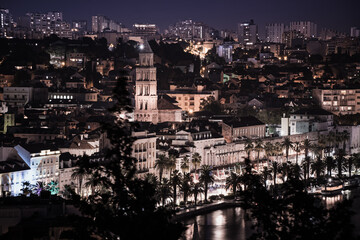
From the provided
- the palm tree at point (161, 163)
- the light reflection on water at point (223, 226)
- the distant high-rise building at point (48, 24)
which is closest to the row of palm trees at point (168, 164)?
the palm tree at point (161, 163)

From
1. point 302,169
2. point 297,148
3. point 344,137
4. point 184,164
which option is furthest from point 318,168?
point 344,137

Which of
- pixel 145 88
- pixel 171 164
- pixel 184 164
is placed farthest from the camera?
pixel 145 88

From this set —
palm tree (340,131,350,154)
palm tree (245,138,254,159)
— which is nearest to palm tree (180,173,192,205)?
palm tree (245,138,254,159)

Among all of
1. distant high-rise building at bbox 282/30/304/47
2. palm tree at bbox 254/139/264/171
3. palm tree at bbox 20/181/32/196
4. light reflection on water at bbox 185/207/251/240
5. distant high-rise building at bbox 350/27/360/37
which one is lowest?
light reflection on water at bbox 185/207/251/240

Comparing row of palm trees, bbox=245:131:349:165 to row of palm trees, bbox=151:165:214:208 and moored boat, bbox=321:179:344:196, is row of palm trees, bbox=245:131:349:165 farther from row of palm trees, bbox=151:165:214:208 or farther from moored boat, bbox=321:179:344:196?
row of palm trees, bbox=151:165:214:208

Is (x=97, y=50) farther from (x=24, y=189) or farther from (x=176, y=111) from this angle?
(x=24, y=189)

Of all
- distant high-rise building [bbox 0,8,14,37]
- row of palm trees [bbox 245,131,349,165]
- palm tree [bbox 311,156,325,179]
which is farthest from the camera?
distant high-rise building [bbox 0,8,14,37]

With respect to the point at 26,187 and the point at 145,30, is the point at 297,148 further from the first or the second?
the point at 145,30
